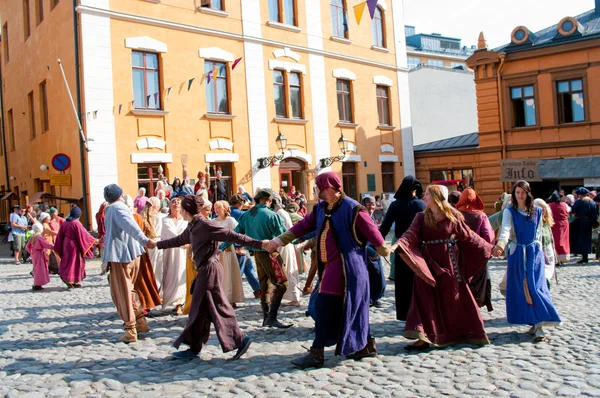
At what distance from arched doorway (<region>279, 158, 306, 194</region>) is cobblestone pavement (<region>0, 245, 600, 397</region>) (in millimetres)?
14392

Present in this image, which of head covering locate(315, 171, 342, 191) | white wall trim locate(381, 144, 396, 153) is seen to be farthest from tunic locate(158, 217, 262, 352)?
white wall trim locate(381, 144, 396, 153)

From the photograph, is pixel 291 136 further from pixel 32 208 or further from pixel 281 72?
pixel 32 208

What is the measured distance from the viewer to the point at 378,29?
26.9 metres

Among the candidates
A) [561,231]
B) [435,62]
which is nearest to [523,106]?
[561,231]

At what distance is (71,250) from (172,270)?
420 cm

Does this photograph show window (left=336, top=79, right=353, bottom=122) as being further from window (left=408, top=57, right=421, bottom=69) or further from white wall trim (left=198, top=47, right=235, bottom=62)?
window (left=408, top=57, right=421, bottom=69)

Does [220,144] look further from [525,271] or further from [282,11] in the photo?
[525,271]

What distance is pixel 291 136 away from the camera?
2297 centimetres

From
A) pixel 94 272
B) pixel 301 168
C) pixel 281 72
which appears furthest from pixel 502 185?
pixel 94 272

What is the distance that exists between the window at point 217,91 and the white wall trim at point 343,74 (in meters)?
5.25

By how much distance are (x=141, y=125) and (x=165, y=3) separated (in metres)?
3.98

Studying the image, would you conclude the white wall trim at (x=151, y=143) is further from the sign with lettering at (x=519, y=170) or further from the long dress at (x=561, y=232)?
the sign with lettering at (x=519, y=170)

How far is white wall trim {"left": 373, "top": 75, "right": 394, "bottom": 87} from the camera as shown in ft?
86.5

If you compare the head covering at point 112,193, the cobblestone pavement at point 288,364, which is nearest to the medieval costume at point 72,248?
the cobblestone pavement at point 288,364
